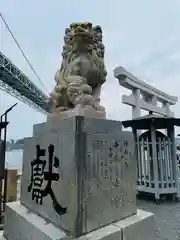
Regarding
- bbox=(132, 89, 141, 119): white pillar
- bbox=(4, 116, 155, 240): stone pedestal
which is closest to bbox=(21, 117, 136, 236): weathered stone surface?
A: bbox=(4, 116, 155, 240): stone pedestal

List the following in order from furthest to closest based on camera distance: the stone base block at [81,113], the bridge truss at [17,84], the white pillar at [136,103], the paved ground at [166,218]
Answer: the bridge truss at [17,84] → the white pillar at [136,103] → the paved ground at [166,218] → the stone base block at [81,113]

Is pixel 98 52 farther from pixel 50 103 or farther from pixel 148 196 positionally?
pixel 148 196

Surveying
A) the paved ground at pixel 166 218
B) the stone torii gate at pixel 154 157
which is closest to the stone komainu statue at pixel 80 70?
the paved ground at pixel 166 218

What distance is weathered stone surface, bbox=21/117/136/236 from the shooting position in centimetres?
141

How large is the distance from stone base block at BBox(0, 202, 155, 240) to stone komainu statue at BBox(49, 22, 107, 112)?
3.18 feet

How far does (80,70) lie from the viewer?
1.91m

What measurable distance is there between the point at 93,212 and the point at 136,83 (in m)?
4.26

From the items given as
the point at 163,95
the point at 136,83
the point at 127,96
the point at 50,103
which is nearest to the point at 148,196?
the point at 127,96

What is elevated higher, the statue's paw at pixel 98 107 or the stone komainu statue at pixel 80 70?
the stone komainu statue at pixel 80 70

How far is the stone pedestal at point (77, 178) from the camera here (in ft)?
4.65

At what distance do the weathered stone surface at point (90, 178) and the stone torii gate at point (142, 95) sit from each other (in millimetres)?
3224

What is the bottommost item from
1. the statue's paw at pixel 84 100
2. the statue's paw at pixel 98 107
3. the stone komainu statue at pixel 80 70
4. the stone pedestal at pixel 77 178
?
the stone pedestal at pixel 77 178

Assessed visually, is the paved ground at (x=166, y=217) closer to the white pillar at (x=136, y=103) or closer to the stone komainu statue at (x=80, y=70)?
the stone komainu statue at (x=80, y=70)

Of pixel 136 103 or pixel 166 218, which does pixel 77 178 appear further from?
pixel 136 103
